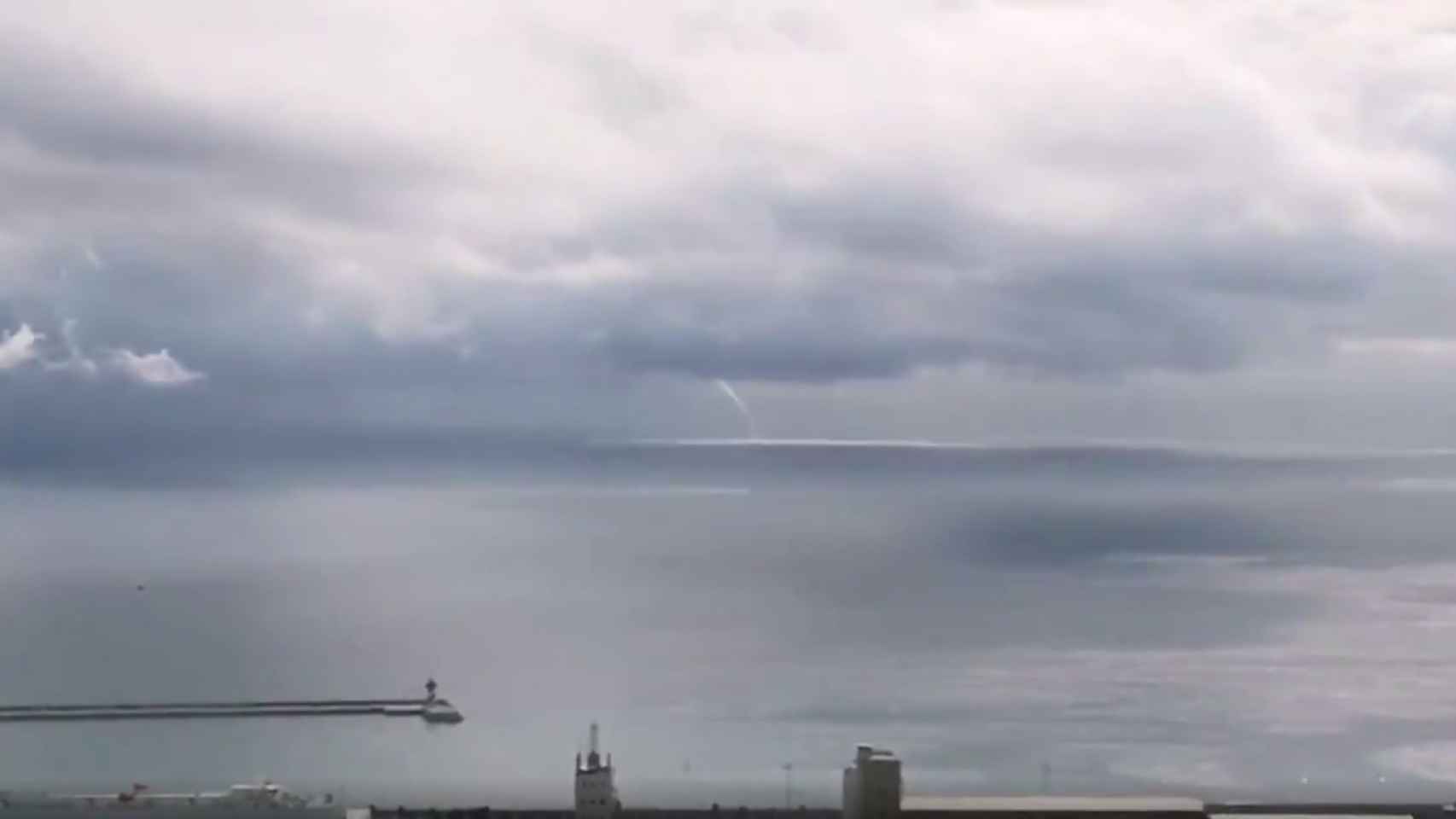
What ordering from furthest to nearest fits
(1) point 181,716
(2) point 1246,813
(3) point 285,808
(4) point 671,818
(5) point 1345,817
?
1. (1) point 181,716
2. (4) point 671,818
3. (2) point 1246,813
4. (3) point 285,808
5. (5) point 1345,817

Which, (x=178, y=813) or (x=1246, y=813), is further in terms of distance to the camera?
(x=1246, y=813)

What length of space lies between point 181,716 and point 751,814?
47.2 metres

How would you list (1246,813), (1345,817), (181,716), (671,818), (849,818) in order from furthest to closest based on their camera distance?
(181,716) → (671,818) → (1246,813) → (1345,817) → (849,818)

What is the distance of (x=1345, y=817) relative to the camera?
340 feet

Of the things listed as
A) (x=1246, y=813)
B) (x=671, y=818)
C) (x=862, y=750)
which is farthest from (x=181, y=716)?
(x=862, y=750)

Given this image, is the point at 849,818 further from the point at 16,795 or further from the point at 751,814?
the point at 16,795

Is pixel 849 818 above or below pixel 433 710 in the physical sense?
below

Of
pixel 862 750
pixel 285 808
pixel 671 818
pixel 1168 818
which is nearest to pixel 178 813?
pixel 285 808

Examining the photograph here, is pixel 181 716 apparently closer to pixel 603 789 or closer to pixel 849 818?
pixel 603 789

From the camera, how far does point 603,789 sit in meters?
135

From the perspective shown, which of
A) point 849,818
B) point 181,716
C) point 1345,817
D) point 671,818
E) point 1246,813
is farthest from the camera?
point 181,716

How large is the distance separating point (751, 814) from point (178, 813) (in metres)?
46.6

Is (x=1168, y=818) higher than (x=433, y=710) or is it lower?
lower

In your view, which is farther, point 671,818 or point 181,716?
point 181,716
